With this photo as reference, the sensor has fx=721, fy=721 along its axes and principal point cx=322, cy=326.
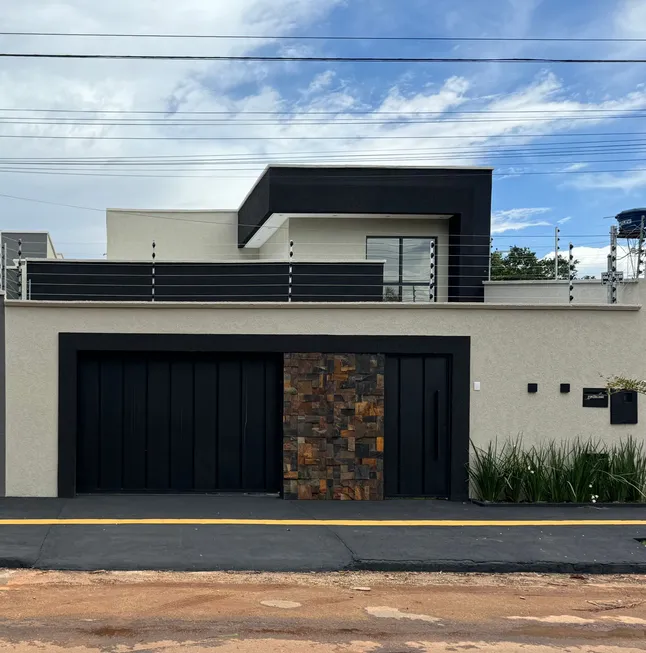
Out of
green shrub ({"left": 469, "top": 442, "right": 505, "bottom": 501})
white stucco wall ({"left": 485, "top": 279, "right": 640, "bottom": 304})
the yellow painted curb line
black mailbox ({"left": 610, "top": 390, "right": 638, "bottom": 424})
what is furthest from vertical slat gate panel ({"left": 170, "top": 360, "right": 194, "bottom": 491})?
black mailbox ({"left": 610, "top": 390, "right": 638, "bottom": 424})

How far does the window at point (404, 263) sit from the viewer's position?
50.6 feet

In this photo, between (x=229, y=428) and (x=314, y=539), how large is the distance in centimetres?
319

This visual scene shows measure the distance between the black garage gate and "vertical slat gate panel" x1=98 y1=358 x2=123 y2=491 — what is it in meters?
0.02

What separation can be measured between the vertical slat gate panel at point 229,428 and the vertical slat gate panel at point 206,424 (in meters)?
0.09

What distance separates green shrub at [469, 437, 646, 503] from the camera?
11227mm

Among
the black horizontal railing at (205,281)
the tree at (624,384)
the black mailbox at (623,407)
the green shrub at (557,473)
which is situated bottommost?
the green shrub at (557,473)

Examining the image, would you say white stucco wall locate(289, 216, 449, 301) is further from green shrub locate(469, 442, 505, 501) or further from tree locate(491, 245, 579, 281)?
green shrub locate(469, 442, 505, 501)

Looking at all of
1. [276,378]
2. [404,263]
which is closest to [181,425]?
[276,378]

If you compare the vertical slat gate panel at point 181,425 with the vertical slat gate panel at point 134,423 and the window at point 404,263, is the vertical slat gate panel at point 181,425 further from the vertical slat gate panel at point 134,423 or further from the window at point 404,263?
the window at point 404,263

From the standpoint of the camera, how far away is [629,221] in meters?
15.3

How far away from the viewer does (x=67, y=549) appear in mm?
8172

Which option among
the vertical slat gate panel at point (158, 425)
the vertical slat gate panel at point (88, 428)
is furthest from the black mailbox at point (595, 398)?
the vertical slat gate panel at point (88, 428)

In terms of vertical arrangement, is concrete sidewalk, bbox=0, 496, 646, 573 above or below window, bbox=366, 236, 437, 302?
below

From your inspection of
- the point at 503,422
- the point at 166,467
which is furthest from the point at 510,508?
the point at 166,467
